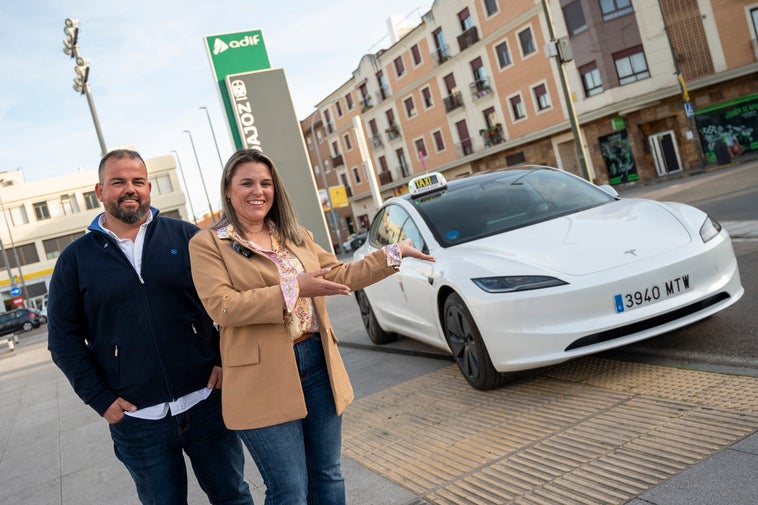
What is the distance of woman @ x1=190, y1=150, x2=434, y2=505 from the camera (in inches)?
93.2

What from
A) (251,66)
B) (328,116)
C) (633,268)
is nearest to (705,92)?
(251,66)

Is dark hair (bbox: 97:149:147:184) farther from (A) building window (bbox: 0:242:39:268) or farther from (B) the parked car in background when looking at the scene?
(A) building window (bbox: 0:242:39:268)

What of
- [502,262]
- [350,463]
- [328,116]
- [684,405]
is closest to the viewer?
[684,405]

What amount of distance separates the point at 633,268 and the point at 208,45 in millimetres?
14098

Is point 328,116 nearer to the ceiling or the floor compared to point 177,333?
nearer to the ceiling

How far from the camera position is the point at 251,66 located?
16516 mm

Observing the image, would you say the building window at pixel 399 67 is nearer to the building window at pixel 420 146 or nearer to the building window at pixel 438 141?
the building window at pixel 420 146

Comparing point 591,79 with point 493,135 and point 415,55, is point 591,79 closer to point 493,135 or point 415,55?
point 493,135

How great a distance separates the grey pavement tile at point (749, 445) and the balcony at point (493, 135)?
3631 cm

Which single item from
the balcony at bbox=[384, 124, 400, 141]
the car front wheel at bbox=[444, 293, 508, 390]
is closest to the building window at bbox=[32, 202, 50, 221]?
the balcony at bbox=[384, 124, 400, 141]

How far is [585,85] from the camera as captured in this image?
1268 inches

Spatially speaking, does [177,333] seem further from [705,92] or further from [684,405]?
[705,92]

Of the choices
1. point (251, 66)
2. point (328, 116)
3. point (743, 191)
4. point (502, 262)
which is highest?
point (328, 116)

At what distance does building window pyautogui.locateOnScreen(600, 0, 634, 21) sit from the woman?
3153 centimetres
